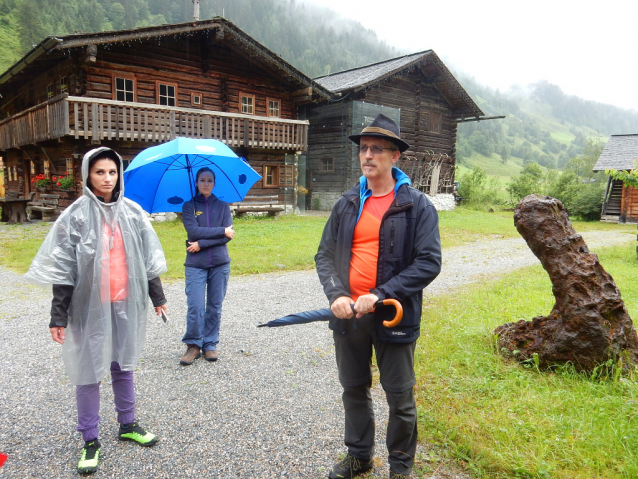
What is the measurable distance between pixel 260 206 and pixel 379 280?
15.5 m

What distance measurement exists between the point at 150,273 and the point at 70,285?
18.3 inches

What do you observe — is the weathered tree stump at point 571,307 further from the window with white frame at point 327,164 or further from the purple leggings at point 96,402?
the window with white frame at point 327,164

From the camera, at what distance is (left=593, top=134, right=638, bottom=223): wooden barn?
21312mm

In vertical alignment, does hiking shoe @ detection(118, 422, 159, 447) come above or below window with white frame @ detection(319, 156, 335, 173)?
below

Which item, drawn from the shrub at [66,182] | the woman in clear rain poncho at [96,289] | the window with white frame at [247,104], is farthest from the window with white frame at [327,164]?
the woman in clear rain poncho at [96,289]

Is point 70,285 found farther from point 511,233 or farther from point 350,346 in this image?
point 511,233

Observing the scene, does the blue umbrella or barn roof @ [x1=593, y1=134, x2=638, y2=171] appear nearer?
the blue umbrella

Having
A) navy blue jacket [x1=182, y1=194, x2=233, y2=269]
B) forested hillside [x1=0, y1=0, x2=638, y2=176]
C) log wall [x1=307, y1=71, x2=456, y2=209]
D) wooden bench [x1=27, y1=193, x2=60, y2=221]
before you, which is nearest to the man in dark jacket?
navy blue jacket [x1=182, y1=194, x2=233, y2=269]

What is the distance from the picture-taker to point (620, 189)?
22062 millimetres

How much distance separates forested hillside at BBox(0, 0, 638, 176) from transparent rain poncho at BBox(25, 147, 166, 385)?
110 ft

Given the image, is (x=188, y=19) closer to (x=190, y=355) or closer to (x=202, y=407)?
(x=190, y=355)

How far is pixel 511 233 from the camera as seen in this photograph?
15.3 meters

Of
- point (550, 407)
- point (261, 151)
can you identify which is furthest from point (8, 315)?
point (261, 151)

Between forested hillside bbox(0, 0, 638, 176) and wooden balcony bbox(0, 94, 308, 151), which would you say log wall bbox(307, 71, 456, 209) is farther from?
forested hillside bbox(0, 0, 638, 176)
